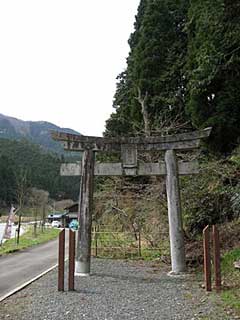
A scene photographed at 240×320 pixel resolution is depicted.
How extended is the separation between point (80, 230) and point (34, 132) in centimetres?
19304

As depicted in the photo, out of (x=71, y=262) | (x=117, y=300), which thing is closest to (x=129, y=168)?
(x=71, y=262)

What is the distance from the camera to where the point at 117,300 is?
711 centimetres

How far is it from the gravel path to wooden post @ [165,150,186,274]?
498 millimetres

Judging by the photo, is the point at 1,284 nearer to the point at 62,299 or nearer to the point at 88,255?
the point at 88,255

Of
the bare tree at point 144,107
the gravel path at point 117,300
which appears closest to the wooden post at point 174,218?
the gravel path at point 117,300

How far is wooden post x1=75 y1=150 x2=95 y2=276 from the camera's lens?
10.0 m

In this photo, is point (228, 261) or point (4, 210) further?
point (4, 210)

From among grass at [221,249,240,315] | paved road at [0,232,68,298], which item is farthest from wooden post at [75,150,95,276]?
grass at [221,249,240,315]

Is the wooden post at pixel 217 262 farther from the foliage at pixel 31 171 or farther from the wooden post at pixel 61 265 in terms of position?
the foliage at pixel 31 171

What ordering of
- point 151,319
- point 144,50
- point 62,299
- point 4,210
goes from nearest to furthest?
point 151,319, point 62,299, point 144,50, point 4,210

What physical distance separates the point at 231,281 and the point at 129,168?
13.0 ft

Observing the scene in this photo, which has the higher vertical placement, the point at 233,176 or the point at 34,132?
the point at 34,132

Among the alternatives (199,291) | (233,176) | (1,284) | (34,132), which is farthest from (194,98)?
(34,132)

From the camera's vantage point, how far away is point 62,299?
282 inches
